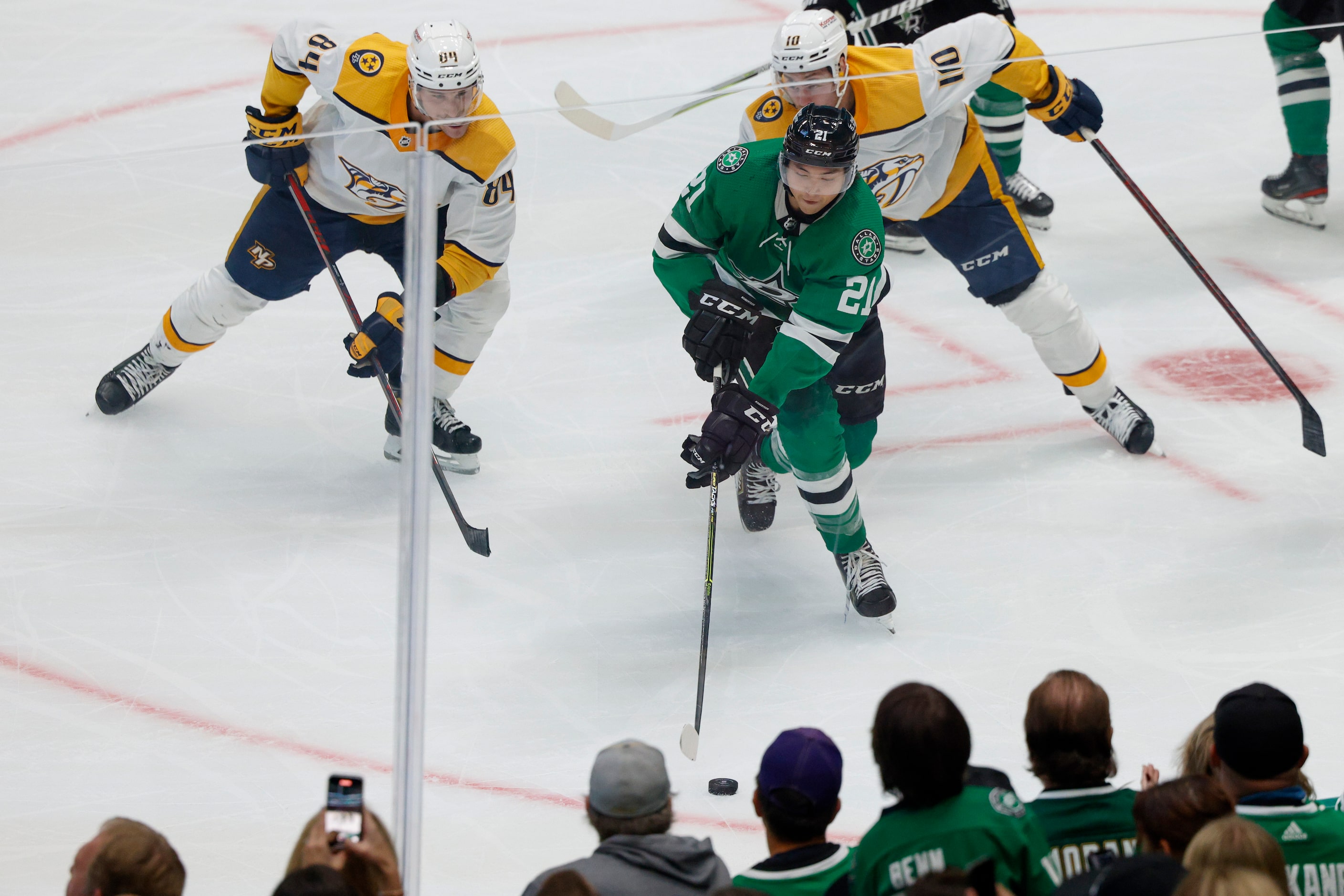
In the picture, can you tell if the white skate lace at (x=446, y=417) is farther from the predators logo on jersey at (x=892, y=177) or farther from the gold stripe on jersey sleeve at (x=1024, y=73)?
the gold stripe on jersey sleeve at (x=1024, y=73)

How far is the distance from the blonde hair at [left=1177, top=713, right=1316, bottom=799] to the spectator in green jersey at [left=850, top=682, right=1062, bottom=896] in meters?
0.28

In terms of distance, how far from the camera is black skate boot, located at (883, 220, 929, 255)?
4340 millimetres

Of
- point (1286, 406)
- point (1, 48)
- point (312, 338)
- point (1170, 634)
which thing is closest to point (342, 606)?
point (312, 338)

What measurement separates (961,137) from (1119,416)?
0.76m

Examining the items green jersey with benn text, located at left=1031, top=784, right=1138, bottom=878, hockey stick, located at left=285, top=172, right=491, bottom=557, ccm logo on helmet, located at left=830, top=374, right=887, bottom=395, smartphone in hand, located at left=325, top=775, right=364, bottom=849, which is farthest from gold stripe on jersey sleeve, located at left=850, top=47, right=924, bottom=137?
smartphone in hand, located at left=325, top=775, right=364, bottom=849

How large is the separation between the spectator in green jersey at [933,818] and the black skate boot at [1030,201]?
2837 millimetres

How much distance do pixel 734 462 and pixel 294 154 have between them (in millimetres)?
1030

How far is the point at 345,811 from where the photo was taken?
1.74 meters

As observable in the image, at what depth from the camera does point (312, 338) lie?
10.3ft

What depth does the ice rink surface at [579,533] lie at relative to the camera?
265cm

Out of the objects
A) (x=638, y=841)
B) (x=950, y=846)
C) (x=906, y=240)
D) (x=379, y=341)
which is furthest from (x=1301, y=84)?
(x=638, y=841)

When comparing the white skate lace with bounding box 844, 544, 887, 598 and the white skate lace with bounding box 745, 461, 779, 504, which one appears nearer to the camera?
the white skate lace with bounding box 844, 544, 887, 598

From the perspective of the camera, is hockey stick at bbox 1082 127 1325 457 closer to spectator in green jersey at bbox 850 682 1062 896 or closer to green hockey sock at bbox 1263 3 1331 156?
green hockey sock at bbox 1263 3 1331 156

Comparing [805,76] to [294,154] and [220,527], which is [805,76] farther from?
[220,527]
